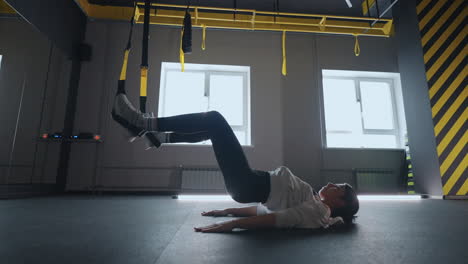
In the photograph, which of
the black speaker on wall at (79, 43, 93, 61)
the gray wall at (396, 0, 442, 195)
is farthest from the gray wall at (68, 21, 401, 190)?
the gray wall at (396, 0, 442, 195)

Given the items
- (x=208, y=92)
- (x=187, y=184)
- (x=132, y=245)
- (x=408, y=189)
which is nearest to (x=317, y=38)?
(x=208, y=92)

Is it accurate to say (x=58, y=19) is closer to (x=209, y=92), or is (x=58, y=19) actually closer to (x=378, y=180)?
(x=209, y=92)

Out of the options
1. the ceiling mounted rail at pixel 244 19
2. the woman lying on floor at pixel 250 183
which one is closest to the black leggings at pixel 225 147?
the woman lying on floor at pixel 250 183

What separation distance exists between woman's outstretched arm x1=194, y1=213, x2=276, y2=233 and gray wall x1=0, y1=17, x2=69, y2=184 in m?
3.15

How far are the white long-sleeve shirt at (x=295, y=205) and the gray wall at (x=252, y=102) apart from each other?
3.07 meters

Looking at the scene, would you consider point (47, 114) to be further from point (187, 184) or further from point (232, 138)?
point (232, 138)

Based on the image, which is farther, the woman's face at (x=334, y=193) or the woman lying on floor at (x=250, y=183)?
the woman's face at (x=334, y=193)

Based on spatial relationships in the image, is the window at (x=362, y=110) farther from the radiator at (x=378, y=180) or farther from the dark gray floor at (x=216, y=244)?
the dark gray floor at (x=216, y=244)

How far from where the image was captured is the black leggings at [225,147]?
1.56 metres

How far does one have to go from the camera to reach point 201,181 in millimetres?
4430

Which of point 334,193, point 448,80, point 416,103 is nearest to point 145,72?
point 334,193

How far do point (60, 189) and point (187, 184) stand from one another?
6.88 feet

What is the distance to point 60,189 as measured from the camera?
13.9ft

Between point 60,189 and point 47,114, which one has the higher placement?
point 47,114
